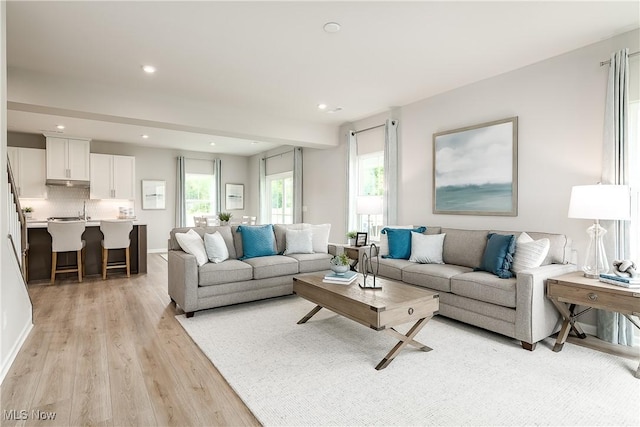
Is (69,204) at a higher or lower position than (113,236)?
higher

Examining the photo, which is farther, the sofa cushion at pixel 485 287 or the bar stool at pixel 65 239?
the bar stool at pixel 65 239

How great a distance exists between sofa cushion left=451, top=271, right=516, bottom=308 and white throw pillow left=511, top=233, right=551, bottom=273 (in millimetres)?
221

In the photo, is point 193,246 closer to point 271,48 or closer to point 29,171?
point 271,48

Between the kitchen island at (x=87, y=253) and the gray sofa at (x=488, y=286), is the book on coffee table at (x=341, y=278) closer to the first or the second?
the gray sofa at (x=488, y=286)

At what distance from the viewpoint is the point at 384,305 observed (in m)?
2.42

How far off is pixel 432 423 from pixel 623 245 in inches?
97.9


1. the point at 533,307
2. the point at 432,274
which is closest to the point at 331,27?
the point at 432,274

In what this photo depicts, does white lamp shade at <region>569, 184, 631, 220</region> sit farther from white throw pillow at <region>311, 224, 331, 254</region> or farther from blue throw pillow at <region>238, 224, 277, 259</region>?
blue throw pillow at <region>238, 224, 277, 259</region>

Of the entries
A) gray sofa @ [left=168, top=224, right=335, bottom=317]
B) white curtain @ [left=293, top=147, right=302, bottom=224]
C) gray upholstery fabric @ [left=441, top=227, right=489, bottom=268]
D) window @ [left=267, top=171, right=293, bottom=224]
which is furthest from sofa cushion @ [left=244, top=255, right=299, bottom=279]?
window @ [left=267, top=171, right=293, bottom=224]

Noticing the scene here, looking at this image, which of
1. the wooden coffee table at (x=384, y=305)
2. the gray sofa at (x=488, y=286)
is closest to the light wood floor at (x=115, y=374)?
the wooden coffee table at (x=384, y=305)

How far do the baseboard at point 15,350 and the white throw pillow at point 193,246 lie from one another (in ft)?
4.90

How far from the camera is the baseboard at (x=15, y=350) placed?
7.55 feet

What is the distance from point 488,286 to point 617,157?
1589mm

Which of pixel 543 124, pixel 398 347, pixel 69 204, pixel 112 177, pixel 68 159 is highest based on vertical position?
pixel 68 159
